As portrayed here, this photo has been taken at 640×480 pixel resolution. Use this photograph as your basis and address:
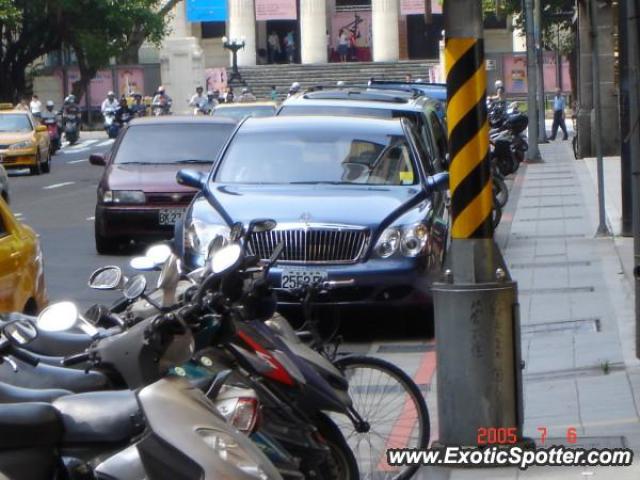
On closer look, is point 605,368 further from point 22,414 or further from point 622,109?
point 622,109

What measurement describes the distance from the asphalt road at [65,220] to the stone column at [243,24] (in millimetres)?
35871

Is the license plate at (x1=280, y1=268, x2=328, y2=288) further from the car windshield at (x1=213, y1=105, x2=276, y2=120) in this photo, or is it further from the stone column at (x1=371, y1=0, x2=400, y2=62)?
the stone column at (x1=371, y1=0, x2=400, y2=62)

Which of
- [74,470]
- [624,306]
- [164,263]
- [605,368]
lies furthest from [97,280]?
[624,306]

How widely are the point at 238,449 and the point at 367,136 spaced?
A: 8.82 metres

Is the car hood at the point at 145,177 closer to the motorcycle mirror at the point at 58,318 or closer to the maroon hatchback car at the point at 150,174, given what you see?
the maroon hatchback car at the point at 150,174

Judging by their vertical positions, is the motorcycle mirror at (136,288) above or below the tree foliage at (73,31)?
below

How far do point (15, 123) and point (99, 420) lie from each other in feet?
108

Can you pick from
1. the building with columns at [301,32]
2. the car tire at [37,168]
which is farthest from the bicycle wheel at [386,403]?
the building with columns at [301,32]

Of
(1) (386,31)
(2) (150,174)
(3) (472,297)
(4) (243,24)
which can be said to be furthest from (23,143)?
(4) (243,24)

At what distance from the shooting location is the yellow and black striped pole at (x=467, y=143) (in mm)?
7578

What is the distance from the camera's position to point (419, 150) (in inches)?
514

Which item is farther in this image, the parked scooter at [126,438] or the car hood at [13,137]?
the car hood at [13,137]

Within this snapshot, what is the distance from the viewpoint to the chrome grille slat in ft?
37.1

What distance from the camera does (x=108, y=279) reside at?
610 cm
